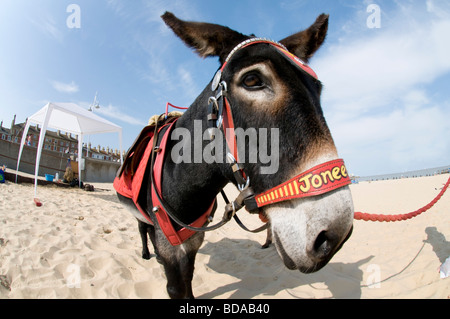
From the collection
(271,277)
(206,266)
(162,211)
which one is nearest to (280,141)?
(162,211)

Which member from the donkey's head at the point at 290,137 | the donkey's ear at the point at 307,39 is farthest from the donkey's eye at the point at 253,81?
the donkey's ear at the point at 307,39

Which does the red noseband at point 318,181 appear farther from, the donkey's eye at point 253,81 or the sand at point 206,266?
the sand at point 206,266

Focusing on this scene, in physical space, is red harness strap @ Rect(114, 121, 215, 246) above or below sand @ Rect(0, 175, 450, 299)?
above

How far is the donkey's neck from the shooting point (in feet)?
5.95

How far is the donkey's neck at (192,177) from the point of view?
1812 mm

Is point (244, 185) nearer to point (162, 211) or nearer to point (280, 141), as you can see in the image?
point (280, 141)

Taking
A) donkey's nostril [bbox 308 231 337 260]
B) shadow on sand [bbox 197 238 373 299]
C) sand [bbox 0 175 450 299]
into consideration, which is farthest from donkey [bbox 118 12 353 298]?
shadow on sand [bbox 197 238 373 299]

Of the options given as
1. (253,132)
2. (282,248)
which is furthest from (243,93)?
(282,248)

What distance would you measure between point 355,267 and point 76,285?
14.0 ft

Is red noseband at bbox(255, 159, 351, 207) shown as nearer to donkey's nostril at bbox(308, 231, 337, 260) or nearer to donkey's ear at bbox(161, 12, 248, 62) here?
donkey's nostril at bbox(308, 231, 337, 260)

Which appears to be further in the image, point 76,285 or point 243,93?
point 76,285

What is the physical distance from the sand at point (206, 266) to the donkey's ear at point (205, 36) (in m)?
3.00
